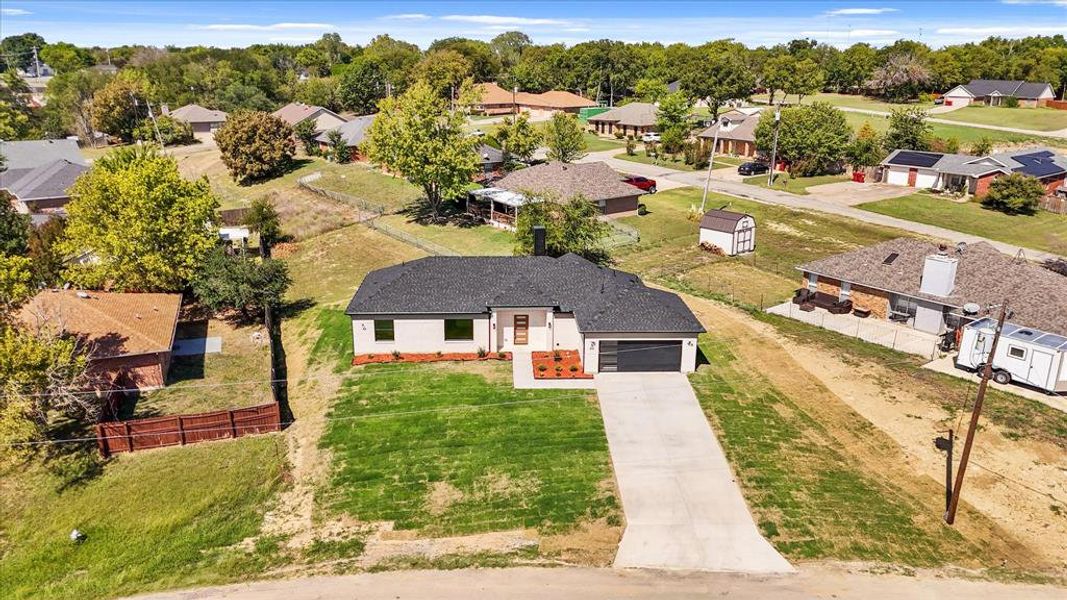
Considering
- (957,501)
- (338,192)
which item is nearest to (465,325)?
(957,501)

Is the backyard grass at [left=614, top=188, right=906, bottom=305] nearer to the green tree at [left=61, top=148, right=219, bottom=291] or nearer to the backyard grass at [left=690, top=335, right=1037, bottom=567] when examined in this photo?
the backyard grass at [left=690, top=335, right=1037, bottom=567]

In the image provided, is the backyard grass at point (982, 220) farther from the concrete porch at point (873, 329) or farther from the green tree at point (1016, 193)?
the concrete porch at point (873, 329)

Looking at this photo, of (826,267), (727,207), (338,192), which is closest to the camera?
(826,267)

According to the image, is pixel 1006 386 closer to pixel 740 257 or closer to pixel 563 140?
pixel 740 257

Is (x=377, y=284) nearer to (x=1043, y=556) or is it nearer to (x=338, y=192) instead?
(x=1043, y=556)

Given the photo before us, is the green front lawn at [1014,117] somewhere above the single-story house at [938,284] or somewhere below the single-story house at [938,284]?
above

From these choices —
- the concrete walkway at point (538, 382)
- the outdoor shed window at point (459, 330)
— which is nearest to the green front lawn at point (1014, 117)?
the concrete walkway at point (538, 382)
